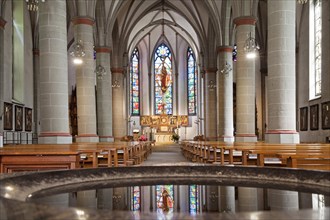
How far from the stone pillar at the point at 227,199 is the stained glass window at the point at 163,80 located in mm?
36502

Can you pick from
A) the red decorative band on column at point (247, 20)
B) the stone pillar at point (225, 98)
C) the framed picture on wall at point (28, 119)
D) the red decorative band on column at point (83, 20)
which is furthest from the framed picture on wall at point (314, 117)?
the framed picture on wall at point (28, 119)

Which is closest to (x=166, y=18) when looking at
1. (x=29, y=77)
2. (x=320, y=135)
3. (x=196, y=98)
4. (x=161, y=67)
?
(x=161, y=67)

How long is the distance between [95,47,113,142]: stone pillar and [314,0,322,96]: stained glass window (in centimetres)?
1146

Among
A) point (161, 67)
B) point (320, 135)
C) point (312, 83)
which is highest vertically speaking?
point (161, 67)

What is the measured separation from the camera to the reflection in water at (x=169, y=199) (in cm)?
127

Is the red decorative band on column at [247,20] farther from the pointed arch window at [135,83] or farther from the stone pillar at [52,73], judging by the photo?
the pointed arch window at [135,83]

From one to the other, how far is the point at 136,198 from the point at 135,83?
1493 inches

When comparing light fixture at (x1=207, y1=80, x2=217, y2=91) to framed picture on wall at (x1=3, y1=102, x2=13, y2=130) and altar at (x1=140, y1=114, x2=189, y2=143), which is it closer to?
altar at (x1=140, y1=114, x2=189, y2=143)

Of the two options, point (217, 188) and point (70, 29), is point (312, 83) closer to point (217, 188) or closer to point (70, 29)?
point (70, 29)

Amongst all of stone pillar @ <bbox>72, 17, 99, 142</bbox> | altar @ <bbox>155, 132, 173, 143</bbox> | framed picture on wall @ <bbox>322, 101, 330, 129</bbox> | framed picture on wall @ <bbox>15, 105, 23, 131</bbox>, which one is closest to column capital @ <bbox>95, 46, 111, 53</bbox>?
stone pillar @ <bbox>72, 17, 99, 142</bbox>

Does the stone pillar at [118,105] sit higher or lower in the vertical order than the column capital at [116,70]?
lower

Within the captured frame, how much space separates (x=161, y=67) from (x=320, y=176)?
38.4m

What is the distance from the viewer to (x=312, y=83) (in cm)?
2127

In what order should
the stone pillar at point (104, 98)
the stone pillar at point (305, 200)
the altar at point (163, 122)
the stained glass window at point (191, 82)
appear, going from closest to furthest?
the stone pillar at point (305, 200) < the stone pillar at point (104, 98) < the altar at point (163, 122) < the stained glass window at point (191, 82)
